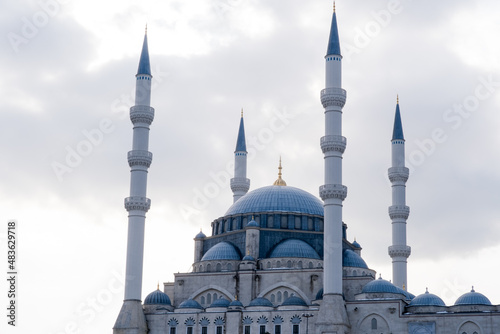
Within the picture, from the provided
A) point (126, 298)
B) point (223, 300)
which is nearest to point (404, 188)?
point (223, 300)

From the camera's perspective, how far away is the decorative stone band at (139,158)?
51000mm

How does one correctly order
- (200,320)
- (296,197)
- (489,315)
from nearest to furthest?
(489,315), (200,320), (296,197)

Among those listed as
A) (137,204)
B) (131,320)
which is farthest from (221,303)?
(137,204)

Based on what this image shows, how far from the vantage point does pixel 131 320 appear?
157ft

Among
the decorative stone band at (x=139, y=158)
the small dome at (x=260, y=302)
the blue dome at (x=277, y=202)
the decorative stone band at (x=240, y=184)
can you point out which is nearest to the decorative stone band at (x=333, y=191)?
the small dome at (x=260, y=302)

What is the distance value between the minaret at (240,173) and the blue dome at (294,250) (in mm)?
9382

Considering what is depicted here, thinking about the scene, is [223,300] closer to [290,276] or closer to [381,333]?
[290,276]

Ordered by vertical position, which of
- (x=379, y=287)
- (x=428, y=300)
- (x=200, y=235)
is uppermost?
(x=200, y=235)

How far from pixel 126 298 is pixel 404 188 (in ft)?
67.5

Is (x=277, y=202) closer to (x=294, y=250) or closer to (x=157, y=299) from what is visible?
(x=294, y=250)

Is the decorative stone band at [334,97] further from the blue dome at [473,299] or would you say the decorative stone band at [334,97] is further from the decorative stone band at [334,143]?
the blue dome at [473,299]

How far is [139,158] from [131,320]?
9.81 m

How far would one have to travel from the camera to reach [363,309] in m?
46.2

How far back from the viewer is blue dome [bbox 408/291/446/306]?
46375mm
